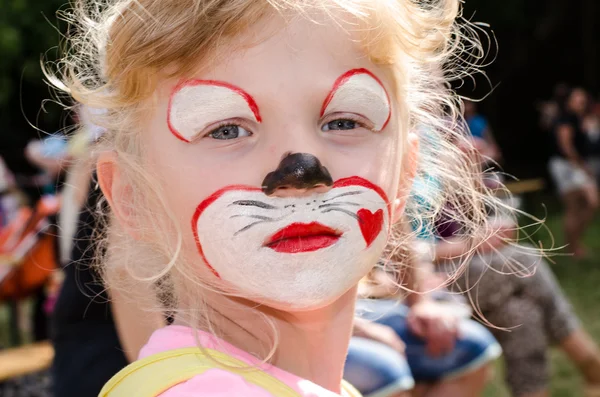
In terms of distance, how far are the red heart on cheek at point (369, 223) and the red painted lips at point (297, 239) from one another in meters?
0.07

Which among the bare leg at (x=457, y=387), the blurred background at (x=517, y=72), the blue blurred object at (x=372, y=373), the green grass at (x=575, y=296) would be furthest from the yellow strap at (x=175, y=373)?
the blurred background at (x=517, y=72)

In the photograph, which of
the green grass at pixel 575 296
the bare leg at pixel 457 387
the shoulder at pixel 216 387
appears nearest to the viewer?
the shoulder at pixel 216 387

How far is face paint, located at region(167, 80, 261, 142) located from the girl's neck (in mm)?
248

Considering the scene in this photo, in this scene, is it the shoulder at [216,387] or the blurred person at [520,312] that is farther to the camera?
the blurred person at [520,312]

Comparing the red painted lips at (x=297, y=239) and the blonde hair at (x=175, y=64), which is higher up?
the blonde hair at (x=175, y=64)

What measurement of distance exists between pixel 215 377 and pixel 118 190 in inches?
13.2

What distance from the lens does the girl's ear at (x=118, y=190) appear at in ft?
3.90

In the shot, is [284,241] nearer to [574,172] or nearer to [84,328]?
[84,328]

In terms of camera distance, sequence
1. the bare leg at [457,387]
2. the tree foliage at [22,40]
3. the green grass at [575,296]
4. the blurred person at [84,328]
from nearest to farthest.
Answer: the blurred person at [84,328] < the bare leg at [457,387] < the green grass at [575,296] < the tree foliage at [22,40]

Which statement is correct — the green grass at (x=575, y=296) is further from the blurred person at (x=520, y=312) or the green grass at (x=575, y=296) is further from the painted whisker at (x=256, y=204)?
the painted whisker at (x=256, y=204)

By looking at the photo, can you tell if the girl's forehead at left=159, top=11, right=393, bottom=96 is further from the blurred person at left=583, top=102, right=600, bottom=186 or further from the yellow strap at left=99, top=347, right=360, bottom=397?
the blurred person at left=583, top=102, right=600, bottom=186

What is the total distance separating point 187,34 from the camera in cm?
105

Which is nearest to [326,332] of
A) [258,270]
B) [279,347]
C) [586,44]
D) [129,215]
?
[279,347]

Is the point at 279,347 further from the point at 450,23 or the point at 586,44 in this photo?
the point at 586,44
